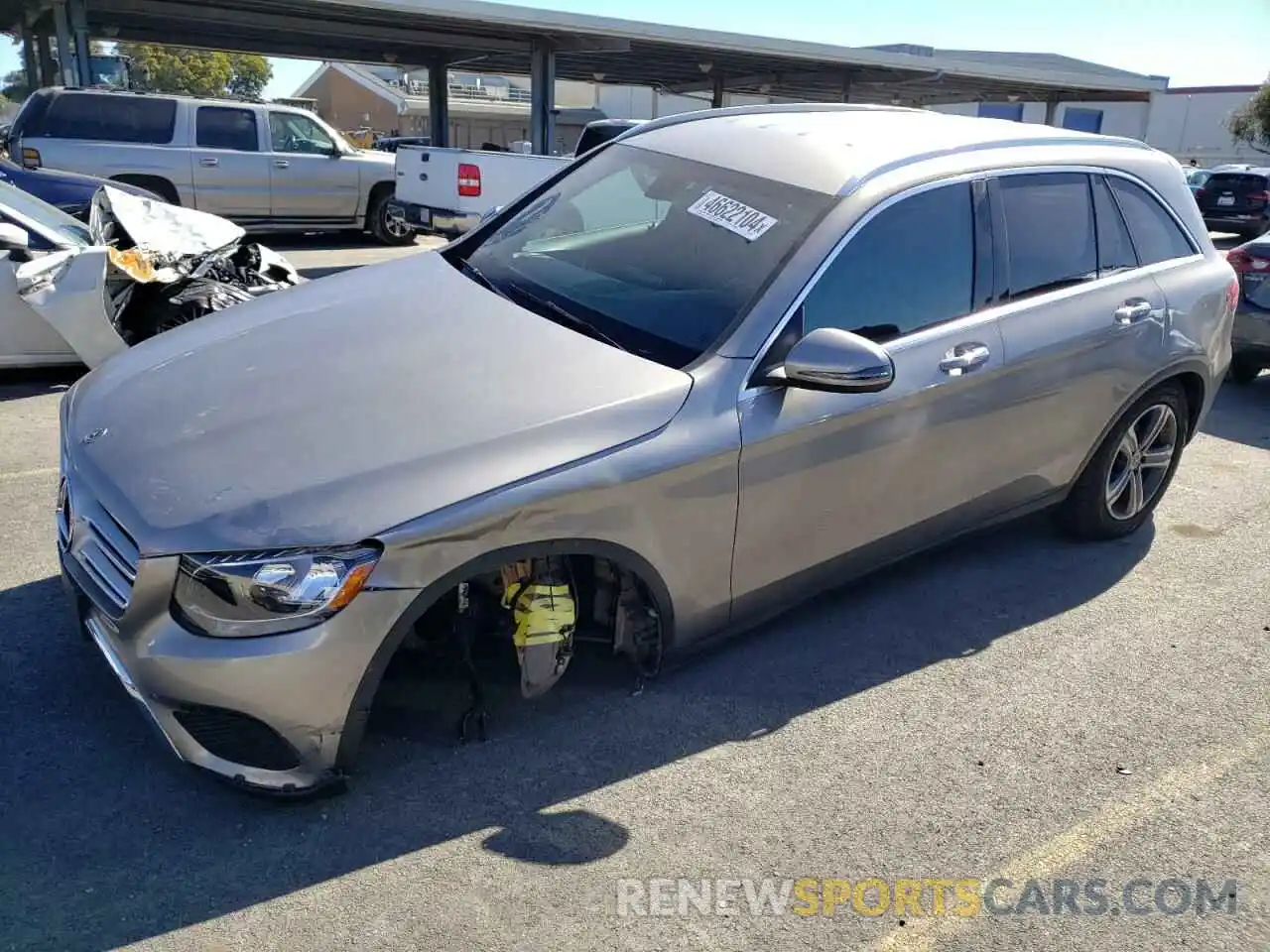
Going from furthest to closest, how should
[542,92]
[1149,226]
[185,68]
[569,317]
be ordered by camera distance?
1. [185,68]
2. [542,92]
3. [1149,226]
4. [569,317]

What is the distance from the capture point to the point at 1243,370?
8359 mm

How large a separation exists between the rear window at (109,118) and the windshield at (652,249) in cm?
1034

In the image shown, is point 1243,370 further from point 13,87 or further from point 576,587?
point 13,87

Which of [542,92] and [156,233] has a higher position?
[542,92]

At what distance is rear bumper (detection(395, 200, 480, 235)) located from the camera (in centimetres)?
1119

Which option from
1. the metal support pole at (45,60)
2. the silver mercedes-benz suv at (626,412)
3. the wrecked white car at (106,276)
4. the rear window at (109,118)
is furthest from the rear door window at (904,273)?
the metal support pole at (45,60)

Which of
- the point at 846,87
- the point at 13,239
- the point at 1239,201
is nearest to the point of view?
the point at 13,239

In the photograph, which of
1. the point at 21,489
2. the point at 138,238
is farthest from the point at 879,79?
the point at 21,489

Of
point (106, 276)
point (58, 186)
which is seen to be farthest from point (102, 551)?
point (58, 186)

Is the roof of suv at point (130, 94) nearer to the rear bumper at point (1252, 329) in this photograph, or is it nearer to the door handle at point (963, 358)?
the rear bumper at point (1252, 329)

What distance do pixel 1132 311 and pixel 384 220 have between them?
1189cm

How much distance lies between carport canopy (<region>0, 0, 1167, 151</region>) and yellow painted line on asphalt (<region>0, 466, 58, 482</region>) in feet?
37.3

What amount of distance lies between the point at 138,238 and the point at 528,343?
4.68 metres

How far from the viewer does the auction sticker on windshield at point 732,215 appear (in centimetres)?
345
